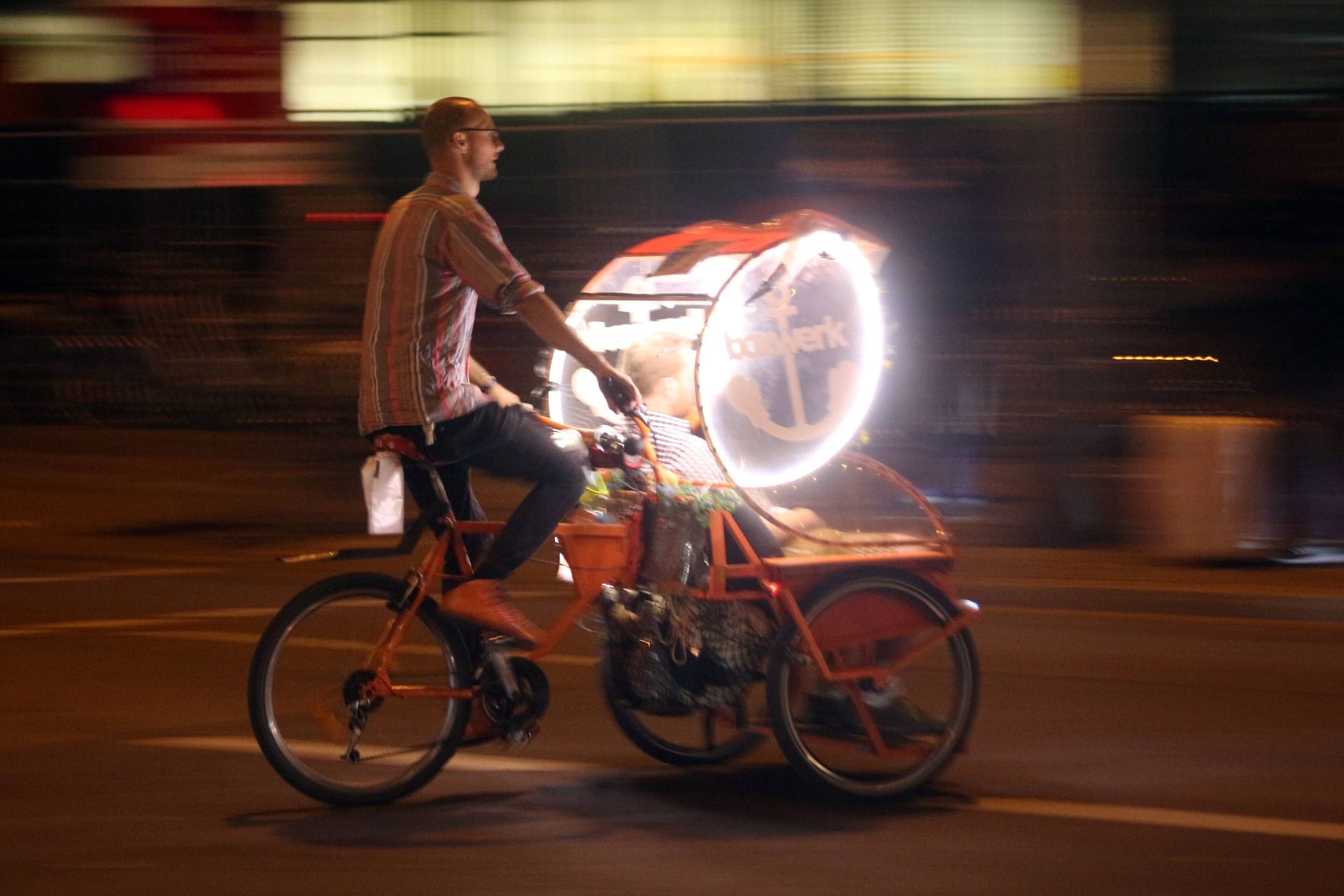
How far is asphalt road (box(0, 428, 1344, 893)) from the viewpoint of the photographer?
4.48m

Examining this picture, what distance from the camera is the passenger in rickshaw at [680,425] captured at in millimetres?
5188

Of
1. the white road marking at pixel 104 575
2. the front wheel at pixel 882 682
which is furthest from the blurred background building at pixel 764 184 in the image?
the front wheel at pixel 882 682

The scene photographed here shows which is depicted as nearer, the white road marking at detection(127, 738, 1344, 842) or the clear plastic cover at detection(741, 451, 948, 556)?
the white road marking at detection(127, 738, 1344, 842)

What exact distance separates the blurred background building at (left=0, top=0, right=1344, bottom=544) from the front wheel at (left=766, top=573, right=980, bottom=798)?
5238 mm

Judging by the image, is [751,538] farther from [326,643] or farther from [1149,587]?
[1149,587]

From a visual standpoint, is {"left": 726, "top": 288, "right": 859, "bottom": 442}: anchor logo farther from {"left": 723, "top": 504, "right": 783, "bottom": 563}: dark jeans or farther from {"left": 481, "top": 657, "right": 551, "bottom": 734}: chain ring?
{"left": 481, "top": 657, "right": 551, "bottom": 734}: chain ring

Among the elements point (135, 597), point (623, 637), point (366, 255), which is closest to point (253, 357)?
point (366, 255)

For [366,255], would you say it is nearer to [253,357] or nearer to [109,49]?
[253,357]

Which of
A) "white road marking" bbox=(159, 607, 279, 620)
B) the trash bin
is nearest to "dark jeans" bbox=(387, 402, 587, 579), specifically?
"white road marking" bbox=(159, 607, 279, 620)

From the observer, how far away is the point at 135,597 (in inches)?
336

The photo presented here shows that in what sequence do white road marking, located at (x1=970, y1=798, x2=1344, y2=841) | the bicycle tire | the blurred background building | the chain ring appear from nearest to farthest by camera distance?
1. white road marking, located at (x1=970, y1=798, x2=1344, y2=841)
2. the chain ring
3. the bicycle tire
4. the blurred background building

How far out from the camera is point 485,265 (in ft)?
15.7

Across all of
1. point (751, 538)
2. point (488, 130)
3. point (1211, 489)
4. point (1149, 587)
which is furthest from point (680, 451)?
point (1211, 489)

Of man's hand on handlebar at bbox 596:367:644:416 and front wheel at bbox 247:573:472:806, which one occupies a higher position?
man's hand on handlebar at bbox 596:367:644:416
